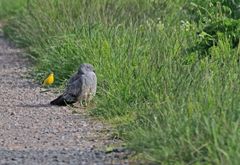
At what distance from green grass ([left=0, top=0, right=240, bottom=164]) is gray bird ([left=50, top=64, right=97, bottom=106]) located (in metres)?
0.20

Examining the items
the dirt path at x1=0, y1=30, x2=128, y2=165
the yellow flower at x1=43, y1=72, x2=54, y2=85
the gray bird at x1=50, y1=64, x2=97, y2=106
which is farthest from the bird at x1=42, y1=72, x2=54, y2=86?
the gray bird at x1=50, y1=64, x2=97, y2=106

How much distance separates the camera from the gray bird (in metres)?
10.6

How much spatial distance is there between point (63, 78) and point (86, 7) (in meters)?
2.13

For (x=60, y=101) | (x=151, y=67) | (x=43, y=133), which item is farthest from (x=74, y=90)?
(x=43, y=133)

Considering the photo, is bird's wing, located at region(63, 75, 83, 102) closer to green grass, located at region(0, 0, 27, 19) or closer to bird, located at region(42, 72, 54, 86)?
bird, located at region(42, 72, 54, 86)

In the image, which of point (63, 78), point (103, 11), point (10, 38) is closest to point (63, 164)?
point (63, 78)

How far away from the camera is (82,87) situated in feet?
34.5

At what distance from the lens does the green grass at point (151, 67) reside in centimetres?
725

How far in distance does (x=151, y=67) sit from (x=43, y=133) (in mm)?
1426

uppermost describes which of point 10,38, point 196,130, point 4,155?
point 196,130

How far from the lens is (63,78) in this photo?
12289mm

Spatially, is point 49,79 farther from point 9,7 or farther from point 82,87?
point 9,7

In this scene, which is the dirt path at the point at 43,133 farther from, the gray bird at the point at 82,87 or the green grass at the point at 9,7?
the green grass at the point at 9,7

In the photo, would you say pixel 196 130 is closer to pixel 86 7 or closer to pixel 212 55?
pixel 212 55
